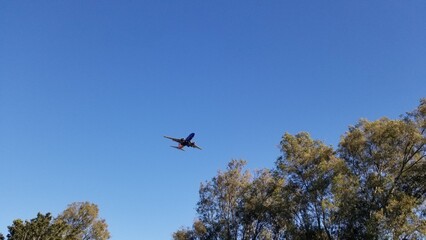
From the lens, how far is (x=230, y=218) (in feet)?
121

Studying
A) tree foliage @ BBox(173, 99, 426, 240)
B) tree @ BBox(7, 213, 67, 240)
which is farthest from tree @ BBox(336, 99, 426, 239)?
tree @ BBox(7, 213, 67, 240)

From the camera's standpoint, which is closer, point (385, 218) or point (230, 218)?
point (385, 218)

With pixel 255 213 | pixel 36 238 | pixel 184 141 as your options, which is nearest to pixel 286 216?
pixel 255 213

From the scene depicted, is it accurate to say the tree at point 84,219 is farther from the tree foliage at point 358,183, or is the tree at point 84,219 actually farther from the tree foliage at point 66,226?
the tree foliage at point 358,183

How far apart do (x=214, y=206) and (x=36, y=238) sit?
55.3ft

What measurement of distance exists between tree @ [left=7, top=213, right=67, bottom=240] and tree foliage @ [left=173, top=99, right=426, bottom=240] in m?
20.1

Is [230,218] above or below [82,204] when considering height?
below

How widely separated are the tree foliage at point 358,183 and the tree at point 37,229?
20.1m

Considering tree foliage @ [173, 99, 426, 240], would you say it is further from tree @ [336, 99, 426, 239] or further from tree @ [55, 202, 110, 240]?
tree @ [55, 202, 110, 240]

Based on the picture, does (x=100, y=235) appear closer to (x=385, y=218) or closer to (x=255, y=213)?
(x=255, y=213)

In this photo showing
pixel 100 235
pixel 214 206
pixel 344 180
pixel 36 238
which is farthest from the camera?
pixel 100 235

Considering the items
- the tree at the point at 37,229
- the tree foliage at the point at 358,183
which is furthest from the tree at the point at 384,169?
the tree at the point at 37,229

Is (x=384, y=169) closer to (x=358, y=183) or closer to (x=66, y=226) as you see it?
(x=358, y=183)

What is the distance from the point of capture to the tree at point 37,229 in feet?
112
